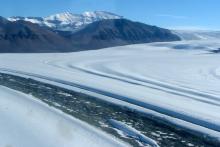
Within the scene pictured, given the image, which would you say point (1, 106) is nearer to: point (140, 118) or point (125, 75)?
point (140, 118)

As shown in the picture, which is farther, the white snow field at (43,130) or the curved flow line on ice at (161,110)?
the curved flow line on ice at (161,110)

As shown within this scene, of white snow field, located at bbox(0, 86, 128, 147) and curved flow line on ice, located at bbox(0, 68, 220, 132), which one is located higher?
curved flow line on ice, located at bbox(0, 68, 220, 132)

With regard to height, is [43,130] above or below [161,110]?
below

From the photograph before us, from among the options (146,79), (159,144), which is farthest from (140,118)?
(146,79)

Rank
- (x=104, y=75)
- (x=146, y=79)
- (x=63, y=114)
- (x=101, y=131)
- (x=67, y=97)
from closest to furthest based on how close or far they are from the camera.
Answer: (x=101, y=131)
(x=63, y=114)
(x=67, y=97)
(x=146, y=79)
(x=104, y=75)

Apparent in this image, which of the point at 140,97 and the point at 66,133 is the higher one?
the point at 140,97

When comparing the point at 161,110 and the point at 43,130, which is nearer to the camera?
the point at 43,130

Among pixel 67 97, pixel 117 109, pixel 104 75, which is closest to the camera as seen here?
pixel 117 109

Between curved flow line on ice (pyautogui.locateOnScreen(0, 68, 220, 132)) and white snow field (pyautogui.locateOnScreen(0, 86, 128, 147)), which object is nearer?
white snow field (pyautogui.locateOnScreen(0, 86, 128, 147))
